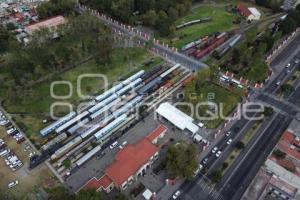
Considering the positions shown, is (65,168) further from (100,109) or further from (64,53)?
(64,53)

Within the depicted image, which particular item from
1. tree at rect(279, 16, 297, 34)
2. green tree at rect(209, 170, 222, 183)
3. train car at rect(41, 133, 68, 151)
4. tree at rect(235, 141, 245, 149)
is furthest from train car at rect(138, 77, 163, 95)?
tree at rect(279, 16, 297, 34)

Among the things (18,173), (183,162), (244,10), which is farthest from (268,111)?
(18,173)

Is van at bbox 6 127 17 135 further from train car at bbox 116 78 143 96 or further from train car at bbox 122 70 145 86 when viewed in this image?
train car at bbox 122 70 145 86

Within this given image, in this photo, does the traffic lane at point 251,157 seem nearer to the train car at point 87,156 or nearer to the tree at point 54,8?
the train car at point 87,156

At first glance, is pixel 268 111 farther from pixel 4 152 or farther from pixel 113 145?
pixel 4 152

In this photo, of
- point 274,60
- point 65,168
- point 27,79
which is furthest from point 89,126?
point 274,60
